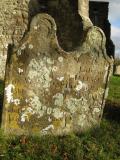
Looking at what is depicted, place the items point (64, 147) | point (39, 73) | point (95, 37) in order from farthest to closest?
1. point (95, 37)
2. point (39, 73)
3. point (64, 147)

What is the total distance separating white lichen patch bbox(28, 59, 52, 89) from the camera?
29.8ft

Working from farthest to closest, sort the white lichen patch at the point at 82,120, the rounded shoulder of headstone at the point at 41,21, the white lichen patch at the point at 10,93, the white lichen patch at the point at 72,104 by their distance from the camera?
the white lichen patch at the point at 82,120 → the white lichen patch at the point at 72,104 → the rounded shoulder of headstone at the point at 41,21 → the white lichen patch at the point at 10,93

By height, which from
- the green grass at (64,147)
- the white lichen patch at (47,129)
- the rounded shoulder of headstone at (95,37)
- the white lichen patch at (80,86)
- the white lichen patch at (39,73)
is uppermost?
the rounded shoulder of headstone at (95,37)

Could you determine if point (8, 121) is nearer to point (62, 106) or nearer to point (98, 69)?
point (62, 106)

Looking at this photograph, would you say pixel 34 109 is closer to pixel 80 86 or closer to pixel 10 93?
pixel 10 93

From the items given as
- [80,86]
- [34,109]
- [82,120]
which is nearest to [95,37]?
[80,86]

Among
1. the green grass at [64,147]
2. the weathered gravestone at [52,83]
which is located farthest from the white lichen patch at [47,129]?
the green grass at [64,147]

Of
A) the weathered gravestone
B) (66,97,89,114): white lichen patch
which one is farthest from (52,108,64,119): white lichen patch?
(66,97,89,114): white lichen patch

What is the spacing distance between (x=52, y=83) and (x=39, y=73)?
295mm

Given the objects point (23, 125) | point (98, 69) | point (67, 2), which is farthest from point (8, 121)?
point (67, 2)

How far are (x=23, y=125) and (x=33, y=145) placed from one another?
678mm

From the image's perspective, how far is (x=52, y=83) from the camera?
9195mm

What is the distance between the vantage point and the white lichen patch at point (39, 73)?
9.07 m

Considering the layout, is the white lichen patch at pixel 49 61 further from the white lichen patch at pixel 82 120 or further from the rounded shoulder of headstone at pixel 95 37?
the white lichen patch at pixel 82 120
